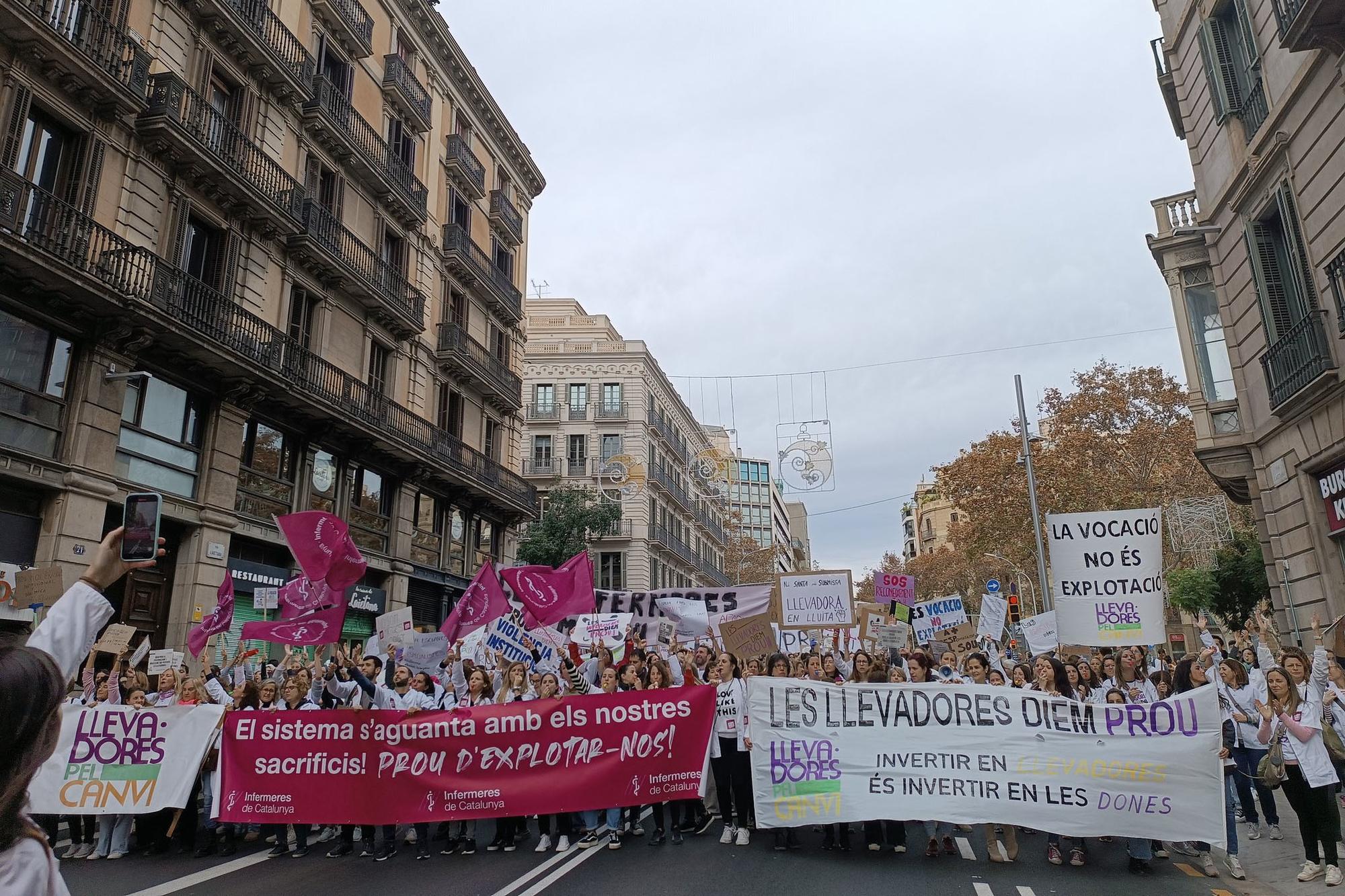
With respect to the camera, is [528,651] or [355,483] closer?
[528,651]

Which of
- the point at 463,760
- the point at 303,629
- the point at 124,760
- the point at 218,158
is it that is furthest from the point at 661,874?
the point at 218,158

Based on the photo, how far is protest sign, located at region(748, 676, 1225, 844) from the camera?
7.43 metres

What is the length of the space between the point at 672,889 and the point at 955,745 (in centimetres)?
284

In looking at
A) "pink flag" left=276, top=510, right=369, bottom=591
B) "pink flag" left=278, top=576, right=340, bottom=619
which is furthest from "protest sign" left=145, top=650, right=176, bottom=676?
"pink flag" left=276, top=510, right=369, bottom=591

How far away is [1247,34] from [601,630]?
1501 cm

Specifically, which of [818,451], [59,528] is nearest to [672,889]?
[59,528]

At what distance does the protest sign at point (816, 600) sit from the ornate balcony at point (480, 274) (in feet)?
56.6

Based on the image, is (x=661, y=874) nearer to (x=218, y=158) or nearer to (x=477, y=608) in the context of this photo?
(x=477, y=608)

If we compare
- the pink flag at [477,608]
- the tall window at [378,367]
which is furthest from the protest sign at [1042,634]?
the tall window at [378,367]

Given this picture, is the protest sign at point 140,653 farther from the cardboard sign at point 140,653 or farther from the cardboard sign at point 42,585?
the cardboard sign at point 42,585

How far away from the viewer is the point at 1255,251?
44.8 ft

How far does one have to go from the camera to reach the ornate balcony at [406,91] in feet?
87.1

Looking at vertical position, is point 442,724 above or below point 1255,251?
below

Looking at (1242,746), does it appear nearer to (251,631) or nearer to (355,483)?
(251,631)
